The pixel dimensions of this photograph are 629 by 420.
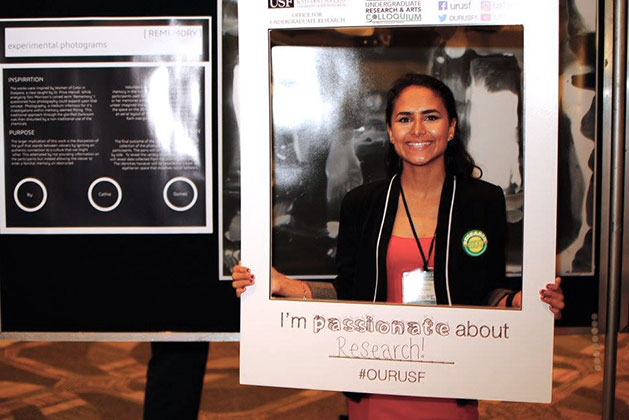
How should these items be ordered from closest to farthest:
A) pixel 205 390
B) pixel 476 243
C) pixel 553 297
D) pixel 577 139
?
pixel 553 297, pixel 476 243, pixel 577 139, pixel 205 390

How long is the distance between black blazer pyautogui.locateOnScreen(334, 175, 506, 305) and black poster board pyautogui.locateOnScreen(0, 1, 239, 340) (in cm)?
38

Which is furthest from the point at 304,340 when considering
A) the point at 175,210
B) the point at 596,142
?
the point at 596,142

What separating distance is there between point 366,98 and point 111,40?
0.69m

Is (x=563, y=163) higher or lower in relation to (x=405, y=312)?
higher

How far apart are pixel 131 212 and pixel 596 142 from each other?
1.24 meters

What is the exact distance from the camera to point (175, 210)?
1.47m

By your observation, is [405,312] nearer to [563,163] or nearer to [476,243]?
[476,243]

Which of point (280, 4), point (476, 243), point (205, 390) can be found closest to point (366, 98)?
point (280, 4)

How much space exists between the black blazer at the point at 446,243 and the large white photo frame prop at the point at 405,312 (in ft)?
0.23

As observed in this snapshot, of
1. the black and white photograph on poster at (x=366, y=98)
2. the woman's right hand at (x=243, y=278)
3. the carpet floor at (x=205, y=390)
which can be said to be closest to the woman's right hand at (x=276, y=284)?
the woman's right hand at (x=243, y=278)

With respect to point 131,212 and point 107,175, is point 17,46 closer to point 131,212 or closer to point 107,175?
point 107,175

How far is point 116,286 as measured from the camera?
4.91 ft

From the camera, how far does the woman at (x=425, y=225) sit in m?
1.26

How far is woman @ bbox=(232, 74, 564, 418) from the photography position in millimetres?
1257
